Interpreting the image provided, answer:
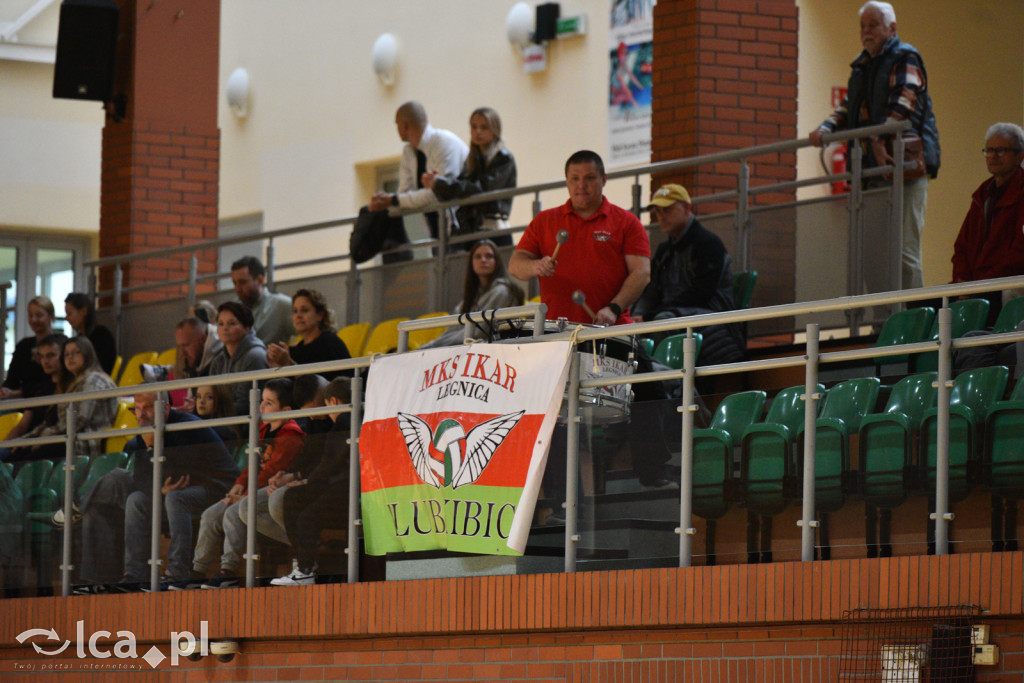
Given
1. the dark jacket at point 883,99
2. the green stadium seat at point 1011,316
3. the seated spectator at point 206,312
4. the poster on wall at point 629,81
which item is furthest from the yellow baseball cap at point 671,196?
the poster on wall at point 629,81

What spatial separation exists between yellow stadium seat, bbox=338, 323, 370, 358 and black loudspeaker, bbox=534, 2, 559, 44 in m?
6.58

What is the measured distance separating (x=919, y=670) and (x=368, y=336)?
679cm

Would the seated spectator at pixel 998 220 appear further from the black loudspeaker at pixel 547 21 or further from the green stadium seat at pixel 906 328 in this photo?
the black loudspeaker at pixel 547 21

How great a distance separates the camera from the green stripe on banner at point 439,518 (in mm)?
6777

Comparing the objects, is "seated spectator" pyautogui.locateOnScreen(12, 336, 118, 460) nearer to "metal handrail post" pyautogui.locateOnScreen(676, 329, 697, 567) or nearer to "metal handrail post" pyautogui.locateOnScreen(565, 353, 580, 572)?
"metal handrail post" pyautogui.locateOnScreen(565, 353, 580, 572)

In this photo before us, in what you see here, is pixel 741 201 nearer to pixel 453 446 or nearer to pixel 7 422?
pixel 453 446

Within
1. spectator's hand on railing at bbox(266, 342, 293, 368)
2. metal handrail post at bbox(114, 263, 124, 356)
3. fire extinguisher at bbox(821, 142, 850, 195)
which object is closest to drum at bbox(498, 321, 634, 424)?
spectator's hand on railing at bbox(266, 342, 293, 368)

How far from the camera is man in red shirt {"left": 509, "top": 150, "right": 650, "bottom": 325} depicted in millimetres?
7746

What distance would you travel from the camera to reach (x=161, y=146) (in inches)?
606

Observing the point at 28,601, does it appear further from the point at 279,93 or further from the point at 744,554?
the point at 279,93

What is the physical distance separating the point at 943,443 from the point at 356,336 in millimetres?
6753

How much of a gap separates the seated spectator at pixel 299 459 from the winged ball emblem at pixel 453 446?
25.7 inches

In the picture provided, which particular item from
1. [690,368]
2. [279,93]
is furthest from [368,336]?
[279,93]

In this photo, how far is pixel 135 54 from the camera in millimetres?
15383
